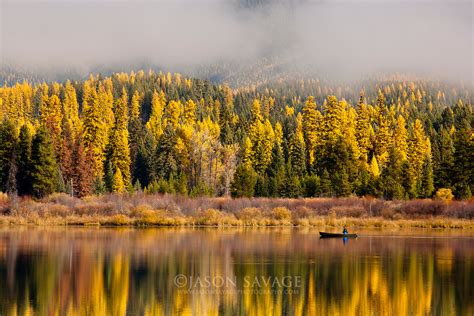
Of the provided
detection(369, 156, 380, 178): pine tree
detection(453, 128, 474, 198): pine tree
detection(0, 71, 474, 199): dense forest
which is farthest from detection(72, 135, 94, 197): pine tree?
detection(453, 128, 474, 198): pine tree

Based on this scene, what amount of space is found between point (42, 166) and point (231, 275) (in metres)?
46.3

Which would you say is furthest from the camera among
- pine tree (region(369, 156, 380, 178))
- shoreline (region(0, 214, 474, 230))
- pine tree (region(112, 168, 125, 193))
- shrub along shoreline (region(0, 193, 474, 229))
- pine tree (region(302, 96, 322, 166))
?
pine tree (region(302, 96, 322, 166))

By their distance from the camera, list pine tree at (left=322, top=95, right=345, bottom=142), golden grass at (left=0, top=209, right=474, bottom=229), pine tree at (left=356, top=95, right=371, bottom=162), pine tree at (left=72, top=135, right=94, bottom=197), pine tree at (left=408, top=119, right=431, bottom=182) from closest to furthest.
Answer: golden grass at (left=0, top=209, right=474, bottom=229) → pine tree at (left=72, top=135, right=94, bottom=197) → pine tree at (left=322, top=95, right=345, bottom=142) → pine tree at (left=356, top=95, right=371, bottom=162) → pine tree at (left=408, top=119, right=431, bottom=182)

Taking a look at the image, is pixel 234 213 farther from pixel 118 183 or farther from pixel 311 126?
pixel 311 126

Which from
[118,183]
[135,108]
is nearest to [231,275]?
[118,183]

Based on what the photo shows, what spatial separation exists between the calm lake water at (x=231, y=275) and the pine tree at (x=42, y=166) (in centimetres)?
2126

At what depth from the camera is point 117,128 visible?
382ft

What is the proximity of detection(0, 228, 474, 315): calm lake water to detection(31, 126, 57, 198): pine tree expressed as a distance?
69.7 ft

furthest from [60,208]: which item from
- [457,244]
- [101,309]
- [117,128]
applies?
[117,128]

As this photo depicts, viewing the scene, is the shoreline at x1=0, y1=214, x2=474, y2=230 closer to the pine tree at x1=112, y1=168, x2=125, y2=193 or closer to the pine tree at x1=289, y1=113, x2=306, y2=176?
the pine tree at x1=112, y1=168, x2=125, y2=193

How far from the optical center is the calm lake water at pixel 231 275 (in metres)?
26.2

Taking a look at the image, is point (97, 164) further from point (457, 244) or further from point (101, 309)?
point (101, 309)

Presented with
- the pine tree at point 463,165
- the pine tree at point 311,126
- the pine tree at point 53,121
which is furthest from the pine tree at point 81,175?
the pine tree at point 463,165

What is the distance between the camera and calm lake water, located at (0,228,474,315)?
85.8 feet
